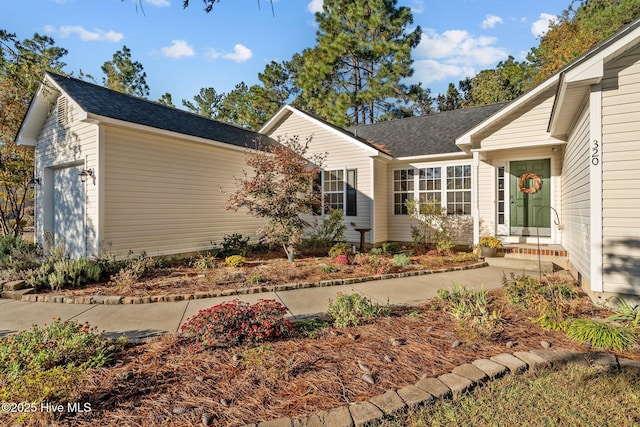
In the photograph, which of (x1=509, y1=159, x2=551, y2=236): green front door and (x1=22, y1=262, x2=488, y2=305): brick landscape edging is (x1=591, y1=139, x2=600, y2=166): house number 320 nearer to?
(x1=509, y1=159, x2=551, y2=236): green front door

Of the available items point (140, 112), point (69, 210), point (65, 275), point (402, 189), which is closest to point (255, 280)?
point (65, 275)

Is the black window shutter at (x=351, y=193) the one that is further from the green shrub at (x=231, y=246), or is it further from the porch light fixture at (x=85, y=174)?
the porch light fixture at (x=85, y=174)

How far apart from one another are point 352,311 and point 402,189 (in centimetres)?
769

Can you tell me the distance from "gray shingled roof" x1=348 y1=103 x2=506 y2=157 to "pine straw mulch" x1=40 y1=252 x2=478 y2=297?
12.8 ft

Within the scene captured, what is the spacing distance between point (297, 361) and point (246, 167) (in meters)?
8.55

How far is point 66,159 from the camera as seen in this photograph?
8.15 m

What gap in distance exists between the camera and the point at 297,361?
115 inches

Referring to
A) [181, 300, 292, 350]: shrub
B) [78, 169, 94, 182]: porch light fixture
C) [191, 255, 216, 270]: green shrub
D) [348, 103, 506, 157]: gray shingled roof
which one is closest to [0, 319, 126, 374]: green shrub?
[181, 300, 292, 350]: shrub

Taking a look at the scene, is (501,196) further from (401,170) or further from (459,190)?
(401,170)

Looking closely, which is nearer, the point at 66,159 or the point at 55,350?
the point at 55,350

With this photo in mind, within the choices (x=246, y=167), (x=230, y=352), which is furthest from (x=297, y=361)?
(x=246, y=167)

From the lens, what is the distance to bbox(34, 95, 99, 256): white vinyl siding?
7305mm

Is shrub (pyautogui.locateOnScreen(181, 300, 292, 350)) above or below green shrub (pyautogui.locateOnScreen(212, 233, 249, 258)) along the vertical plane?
below

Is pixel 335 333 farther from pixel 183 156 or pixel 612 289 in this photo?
pixel 183 156
